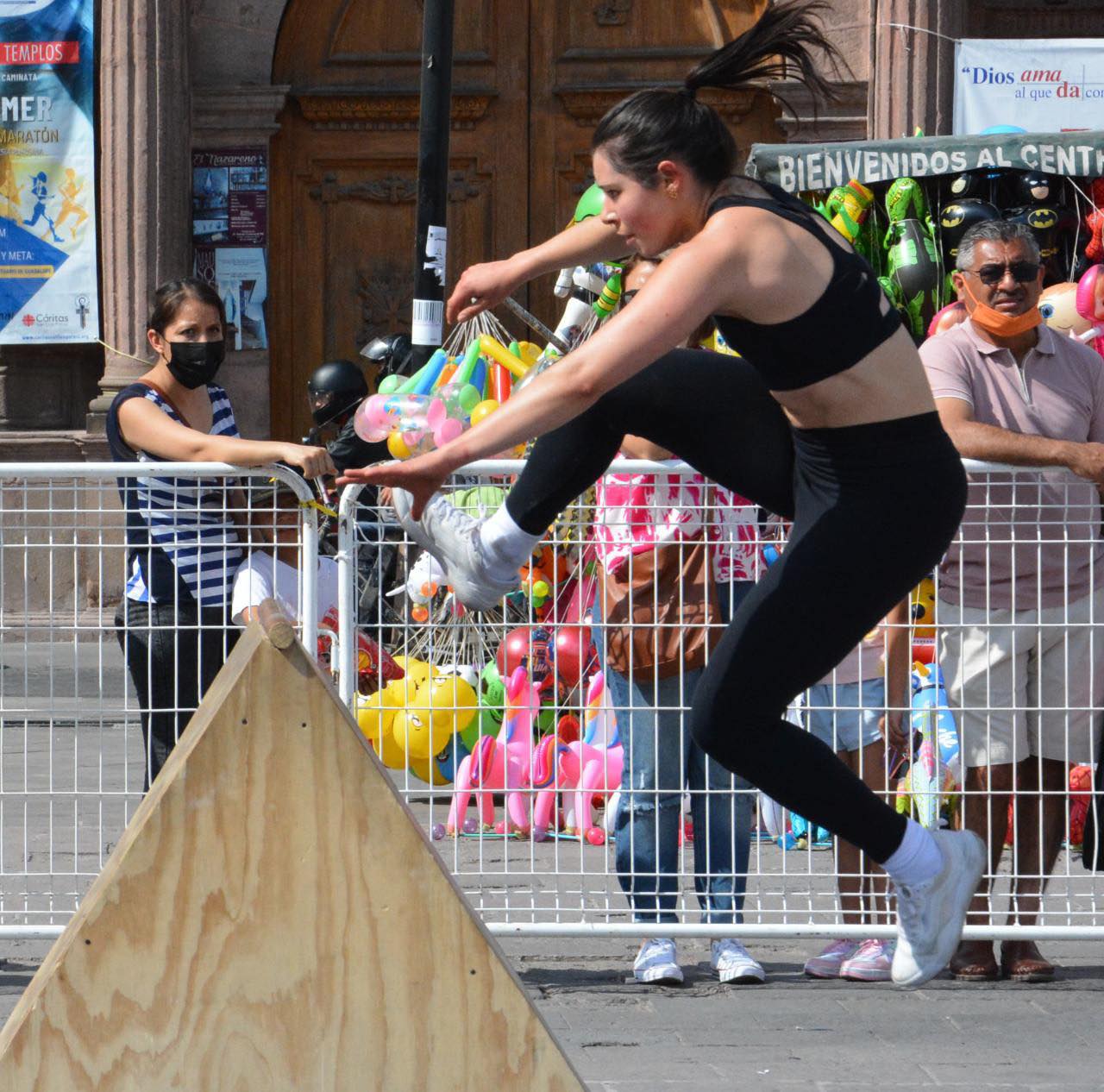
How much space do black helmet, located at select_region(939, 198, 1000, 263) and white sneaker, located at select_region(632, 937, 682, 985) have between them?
3.91 metres

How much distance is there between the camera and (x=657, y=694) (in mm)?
5047

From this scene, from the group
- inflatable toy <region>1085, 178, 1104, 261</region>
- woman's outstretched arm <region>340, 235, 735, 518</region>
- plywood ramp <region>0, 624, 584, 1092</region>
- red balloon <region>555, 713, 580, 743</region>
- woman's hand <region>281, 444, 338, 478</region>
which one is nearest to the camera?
plywood ramp <region>0, 624, 584, 1092</region>

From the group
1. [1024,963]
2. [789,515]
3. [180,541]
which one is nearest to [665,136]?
[789,515]

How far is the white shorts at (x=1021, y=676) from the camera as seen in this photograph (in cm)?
510

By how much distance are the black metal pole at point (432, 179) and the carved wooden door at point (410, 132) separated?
4.08m

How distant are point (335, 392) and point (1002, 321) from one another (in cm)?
418

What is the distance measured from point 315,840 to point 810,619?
38.7 inches

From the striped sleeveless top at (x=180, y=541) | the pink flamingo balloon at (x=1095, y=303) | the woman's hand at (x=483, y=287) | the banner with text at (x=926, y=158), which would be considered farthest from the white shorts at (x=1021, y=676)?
the banner with text at (x=926, y=158)

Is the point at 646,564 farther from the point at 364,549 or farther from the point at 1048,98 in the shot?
the point at 1048,98

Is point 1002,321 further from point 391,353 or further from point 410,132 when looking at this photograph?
point 410,132

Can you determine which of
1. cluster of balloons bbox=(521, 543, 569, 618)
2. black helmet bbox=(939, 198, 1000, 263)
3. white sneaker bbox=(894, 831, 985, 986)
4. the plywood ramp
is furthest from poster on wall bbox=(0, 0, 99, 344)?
the plywood ramp

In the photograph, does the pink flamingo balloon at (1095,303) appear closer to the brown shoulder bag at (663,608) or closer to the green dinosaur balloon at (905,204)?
the green dinosaur balloon at (905,204)

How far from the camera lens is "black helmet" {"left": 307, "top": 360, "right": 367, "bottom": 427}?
8852mm

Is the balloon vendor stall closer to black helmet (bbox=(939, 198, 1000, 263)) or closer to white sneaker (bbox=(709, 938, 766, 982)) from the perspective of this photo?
black helmet (bbox=(939, 198, 1000, 263))
